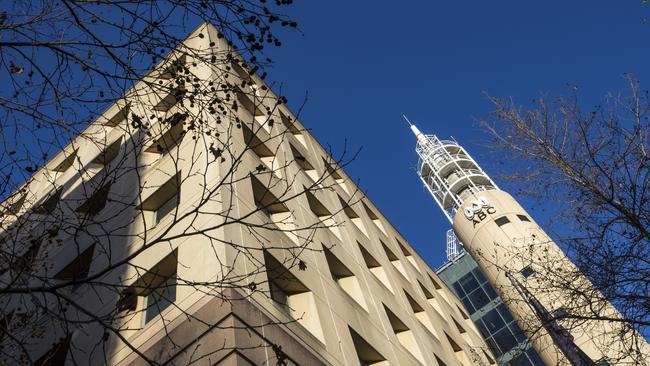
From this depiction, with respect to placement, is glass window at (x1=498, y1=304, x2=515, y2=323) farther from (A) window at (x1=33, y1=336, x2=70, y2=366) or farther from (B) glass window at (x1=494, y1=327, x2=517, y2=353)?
(A) window at (x1=33, y1=336, x2=70, y2=366)

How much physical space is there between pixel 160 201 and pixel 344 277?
6.02m

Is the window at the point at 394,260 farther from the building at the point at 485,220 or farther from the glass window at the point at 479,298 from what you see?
the glass window at the point at 479,298

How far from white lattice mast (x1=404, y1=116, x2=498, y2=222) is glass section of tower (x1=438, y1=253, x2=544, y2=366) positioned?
5.42 meters

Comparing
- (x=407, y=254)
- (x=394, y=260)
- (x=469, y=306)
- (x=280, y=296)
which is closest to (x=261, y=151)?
(x=280, y=296)

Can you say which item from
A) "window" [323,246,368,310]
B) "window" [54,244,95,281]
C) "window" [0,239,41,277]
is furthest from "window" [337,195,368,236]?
"window" [0,239,41,277]

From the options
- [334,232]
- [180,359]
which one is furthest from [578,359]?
[180,359]

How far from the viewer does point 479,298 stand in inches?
1770

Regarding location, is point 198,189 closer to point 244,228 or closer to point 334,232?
point 244,228

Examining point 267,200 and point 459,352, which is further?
point 459,352

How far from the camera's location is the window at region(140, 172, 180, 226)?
14.4m

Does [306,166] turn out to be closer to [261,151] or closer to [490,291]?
[261,151]

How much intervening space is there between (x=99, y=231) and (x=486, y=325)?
34006 millimetres

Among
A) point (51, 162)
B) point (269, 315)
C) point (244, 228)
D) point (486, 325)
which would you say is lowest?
point (269, 315)

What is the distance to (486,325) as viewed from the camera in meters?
41.8
